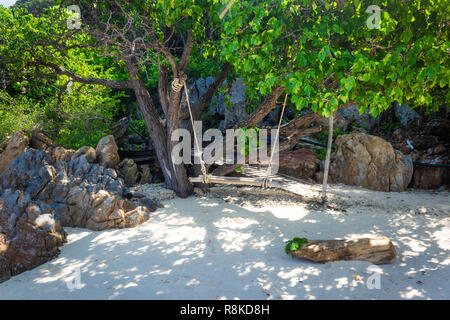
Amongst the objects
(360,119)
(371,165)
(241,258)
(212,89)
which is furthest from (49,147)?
(360,119)

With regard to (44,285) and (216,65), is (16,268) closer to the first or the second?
(44,285)

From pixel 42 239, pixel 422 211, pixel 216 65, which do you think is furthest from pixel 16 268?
pixel 422 211

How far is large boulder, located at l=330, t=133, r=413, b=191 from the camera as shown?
7.22 m

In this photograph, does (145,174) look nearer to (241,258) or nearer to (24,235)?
(24,235)

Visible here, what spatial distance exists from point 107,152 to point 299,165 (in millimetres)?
4769

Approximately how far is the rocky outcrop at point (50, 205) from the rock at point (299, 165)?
13.1 ft

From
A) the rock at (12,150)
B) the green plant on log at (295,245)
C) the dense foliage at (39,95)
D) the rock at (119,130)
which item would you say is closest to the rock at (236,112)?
the rock at (119,130)

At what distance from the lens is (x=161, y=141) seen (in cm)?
644

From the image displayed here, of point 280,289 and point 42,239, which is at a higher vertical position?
point 42,239

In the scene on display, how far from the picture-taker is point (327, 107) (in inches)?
138

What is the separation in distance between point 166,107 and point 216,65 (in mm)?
1458

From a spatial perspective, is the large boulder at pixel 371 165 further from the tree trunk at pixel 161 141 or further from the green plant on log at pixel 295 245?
the green plant on log at pixel 295 245

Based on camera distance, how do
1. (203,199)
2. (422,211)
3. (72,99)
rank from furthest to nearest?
(72,99)
(203,199)
(422,211)

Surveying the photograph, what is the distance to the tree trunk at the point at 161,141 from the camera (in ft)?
20.3
